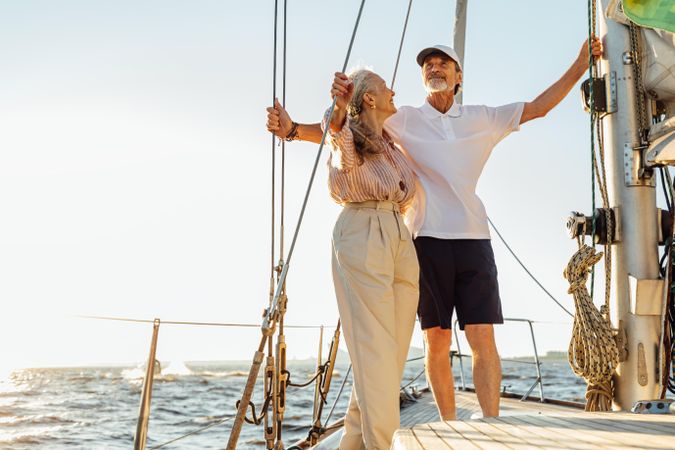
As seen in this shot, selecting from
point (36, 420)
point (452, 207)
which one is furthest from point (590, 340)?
point (36, 420)

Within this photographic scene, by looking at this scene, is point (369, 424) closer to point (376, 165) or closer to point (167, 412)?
point (376, 165)

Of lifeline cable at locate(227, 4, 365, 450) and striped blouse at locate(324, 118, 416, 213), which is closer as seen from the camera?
lifeline cable at locate(227, 4, 365, 450)

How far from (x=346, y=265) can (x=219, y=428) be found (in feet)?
18.6

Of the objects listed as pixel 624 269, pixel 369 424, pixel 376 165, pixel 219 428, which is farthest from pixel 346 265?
pixel 219 428

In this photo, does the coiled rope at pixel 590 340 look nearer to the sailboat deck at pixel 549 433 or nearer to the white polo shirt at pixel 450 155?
the white polo shirt at pixel 450 155

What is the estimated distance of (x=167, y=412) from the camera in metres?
9.65

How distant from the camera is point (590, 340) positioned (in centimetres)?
255

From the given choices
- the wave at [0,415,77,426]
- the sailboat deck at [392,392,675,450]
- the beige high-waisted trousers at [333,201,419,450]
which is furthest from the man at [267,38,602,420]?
the wave at [0,415,77,426]

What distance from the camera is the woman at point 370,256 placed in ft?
7.29

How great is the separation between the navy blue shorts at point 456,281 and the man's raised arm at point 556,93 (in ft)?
1.81

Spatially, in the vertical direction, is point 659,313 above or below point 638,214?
below

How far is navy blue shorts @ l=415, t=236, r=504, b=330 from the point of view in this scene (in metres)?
2.56

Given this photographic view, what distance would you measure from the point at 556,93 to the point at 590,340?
0.94 meters

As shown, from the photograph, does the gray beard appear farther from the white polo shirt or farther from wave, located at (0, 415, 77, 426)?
wave, located at (0, 415, 77, 426)
